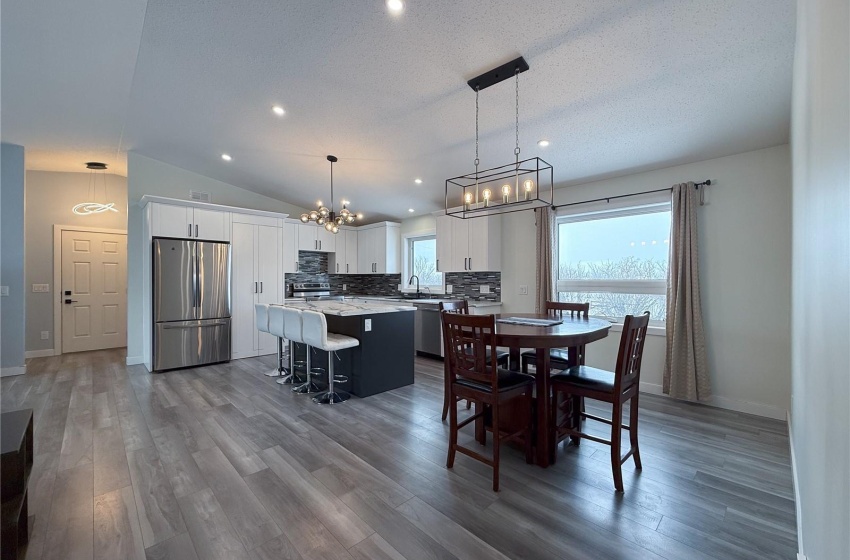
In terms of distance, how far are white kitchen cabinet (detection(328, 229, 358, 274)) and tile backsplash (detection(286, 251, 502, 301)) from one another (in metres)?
0.29

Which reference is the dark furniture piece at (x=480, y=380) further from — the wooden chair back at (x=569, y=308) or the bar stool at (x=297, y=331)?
the bar stool at (x=297, y=331)

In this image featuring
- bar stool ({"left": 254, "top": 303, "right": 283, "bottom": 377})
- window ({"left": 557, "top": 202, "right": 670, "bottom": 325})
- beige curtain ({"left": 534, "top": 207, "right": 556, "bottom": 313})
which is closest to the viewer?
window ({"left": 557, "top": 202, "right": 670, "bottom": 325})

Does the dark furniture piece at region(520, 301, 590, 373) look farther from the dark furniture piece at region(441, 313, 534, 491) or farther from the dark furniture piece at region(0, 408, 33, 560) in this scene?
the dark furniture piece at region(0, 408, 33, 560)

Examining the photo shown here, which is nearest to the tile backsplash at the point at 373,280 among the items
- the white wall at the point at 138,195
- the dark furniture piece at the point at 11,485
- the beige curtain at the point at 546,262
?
the beige curtain at the point at 546,262

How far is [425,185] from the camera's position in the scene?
5055 millimetres

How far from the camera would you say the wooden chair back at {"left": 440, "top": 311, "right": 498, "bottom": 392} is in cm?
211

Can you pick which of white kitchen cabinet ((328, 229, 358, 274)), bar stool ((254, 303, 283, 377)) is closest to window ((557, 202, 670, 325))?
bar stool ((254, 303, 283, 377))

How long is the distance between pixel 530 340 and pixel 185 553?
2.02m

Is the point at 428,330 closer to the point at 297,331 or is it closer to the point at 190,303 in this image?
the point at 297,331

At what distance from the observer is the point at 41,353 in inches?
221

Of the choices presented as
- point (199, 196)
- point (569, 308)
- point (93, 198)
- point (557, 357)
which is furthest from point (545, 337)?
point (93, 198)

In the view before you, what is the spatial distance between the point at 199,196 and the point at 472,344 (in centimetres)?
545

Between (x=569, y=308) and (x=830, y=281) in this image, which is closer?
(x=830, y=281)

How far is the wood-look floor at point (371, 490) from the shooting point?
5.42 ft
